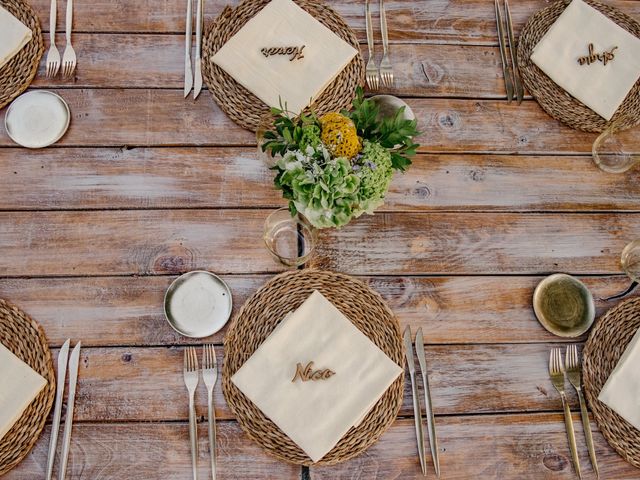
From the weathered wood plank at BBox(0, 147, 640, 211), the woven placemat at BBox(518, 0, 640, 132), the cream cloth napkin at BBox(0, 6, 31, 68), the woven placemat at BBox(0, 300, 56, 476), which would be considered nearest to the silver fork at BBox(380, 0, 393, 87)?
the weathered wood plank at BBox(0, 147, 640, 211)

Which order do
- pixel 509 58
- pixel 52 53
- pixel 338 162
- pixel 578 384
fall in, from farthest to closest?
1. pixel 509 58
2. pixel 52 53
3. pixel 578 384
4. pixel 338 162

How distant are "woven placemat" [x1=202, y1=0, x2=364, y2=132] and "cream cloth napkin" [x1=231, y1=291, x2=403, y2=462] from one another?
40 centimetres

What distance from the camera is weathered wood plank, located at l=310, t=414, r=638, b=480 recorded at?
0.98 metres

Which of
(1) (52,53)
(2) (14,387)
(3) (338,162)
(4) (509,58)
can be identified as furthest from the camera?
(4) (509,58)

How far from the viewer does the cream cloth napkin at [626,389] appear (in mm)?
979

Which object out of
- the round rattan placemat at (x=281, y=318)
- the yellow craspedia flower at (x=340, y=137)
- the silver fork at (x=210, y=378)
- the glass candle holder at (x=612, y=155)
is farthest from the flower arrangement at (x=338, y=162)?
the glass candle holder at (x=612, y=155)

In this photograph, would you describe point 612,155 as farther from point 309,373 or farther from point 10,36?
point 10,36

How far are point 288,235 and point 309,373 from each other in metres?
0.27

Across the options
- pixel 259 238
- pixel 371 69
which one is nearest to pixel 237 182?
pixel 259 238

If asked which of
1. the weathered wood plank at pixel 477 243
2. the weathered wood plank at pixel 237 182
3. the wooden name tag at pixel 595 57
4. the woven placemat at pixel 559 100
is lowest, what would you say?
the weathered wood plank at pixel 477 243

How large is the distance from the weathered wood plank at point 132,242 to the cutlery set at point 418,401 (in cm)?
29

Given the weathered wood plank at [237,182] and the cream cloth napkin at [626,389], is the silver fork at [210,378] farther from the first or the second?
the cream cloth napkin at [626,389]

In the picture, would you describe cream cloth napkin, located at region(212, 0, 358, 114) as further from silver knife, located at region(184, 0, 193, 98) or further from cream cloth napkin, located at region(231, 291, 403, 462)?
cream cloth napkin, located at region(231, 291, 403, 462)

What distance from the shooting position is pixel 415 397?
1.00m
